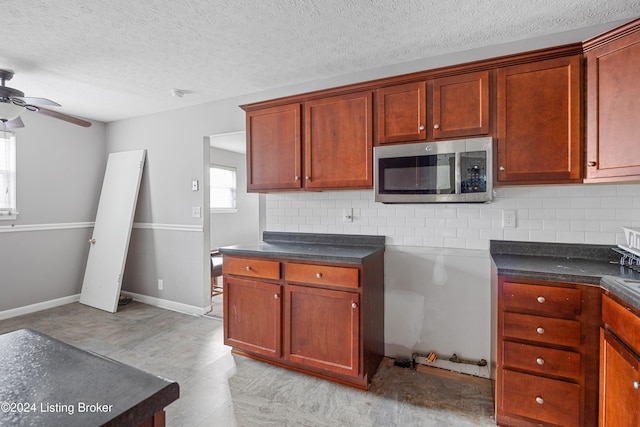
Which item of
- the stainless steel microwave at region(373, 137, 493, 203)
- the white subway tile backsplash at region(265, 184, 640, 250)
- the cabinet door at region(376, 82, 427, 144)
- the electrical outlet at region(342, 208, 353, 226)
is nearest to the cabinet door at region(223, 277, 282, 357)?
the white subway tile backsplash at region(265, 184, 640, 250)

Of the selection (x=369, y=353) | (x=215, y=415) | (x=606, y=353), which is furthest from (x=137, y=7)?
(x=606, y=353)

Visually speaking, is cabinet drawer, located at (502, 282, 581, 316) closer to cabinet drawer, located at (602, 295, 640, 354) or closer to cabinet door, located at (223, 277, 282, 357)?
cabinet drawer, located at (602, 295, 640, 354)

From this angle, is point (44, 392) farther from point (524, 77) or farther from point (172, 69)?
point (172, 69)

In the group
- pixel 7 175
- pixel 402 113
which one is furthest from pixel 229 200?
pixel 402 113

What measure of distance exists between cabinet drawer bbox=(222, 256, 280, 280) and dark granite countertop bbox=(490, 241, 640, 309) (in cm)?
149

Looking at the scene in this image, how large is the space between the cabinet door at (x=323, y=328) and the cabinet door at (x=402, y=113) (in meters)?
1.16

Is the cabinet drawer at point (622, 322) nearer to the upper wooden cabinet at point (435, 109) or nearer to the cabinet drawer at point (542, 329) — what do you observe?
the cabinet drawer at point (542, 329)

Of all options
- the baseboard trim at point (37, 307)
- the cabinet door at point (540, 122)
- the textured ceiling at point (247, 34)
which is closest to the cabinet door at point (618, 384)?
the cabinet door at point (540, 122)

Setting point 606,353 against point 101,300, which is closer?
point 606,353

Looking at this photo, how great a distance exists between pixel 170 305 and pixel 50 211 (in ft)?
6.20

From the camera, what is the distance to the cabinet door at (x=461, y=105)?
2033 millimetres

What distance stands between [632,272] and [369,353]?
1.58 metres

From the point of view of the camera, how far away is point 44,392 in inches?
24.8

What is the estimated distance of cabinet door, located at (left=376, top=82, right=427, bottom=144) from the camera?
220 centimetres
